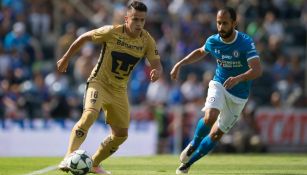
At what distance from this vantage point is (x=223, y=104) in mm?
13672

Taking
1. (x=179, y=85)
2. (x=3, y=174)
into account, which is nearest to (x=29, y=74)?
(x=179, y=85)

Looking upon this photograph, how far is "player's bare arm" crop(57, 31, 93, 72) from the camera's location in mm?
12781

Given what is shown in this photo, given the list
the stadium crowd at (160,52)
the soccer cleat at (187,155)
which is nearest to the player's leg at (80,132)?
the soccer cleat at (187,155)

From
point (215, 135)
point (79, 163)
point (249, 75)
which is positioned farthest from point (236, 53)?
point (79, 163)

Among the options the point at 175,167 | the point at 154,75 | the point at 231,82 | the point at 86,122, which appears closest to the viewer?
Result: the point at 86,122

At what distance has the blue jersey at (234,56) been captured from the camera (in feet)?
44.7

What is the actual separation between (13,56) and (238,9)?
24.3ft

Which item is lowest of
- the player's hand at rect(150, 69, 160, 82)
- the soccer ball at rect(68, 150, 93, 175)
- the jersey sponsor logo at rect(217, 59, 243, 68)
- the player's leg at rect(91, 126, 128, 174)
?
the soccer ball at rect(68, 150, 93, 175)

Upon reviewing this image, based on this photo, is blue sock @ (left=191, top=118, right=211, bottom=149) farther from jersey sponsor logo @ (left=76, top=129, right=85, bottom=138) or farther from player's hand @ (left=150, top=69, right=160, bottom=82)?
jersey sponsor logo @ (left=76, top=129, right=85, bottom=138)

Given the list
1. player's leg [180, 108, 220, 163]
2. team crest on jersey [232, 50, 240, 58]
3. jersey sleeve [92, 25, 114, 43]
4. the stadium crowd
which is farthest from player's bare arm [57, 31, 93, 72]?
the stadium crowd

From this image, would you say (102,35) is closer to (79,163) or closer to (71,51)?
(71,51)

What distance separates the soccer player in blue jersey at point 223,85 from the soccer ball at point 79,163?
1.97 metres

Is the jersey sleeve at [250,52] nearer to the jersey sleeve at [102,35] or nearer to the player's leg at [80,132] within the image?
the jersey sleeve at [102,35]

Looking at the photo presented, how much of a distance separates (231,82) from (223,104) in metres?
1.02
